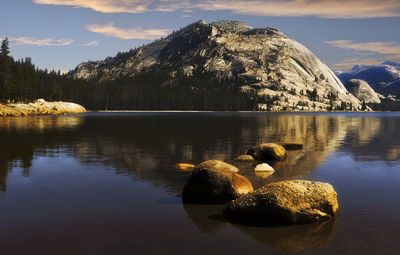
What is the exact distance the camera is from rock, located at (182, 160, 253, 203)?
20203mm

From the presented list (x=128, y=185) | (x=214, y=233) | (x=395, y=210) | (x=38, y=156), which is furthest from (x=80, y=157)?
(x=395, y=210)

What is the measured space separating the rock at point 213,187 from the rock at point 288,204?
249 cm

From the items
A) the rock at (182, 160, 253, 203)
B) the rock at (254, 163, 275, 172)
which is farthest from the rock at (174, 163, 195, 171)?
the rock at (182, 160, 253, 203)

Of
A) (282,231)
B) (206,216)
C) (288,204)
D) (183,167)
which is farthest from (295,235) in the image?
(183,167)

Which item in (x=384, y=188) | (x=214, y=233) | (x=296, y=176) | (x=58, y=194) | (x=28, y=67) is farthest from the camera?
(x=28, y=67)

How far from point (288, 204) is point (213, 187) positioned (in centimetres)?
498

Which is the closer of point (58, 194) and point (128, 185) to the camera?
point (58, 194)

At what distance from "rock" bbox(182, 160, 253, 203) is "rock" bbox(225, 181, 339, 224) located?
249 cm

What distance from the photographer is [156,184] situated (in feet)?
80.9

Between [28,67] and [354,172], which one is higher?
[28,67]

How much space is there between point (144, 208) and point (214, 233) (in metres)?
4.81

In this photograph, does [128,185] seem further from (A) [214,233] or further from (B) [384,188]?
(B) [384,188]

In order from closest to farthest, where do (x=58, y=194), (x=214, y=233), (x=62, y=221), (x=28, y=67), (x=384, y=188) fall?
(x=214, y=233) → (x=62, y=221) → (x=58, y=194) → (x=384, y=188) → (x=28, y=67)

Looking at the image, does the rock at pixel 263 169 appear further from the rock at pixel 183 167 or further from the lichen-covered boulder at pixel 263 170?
the rock at pixel 183 167
